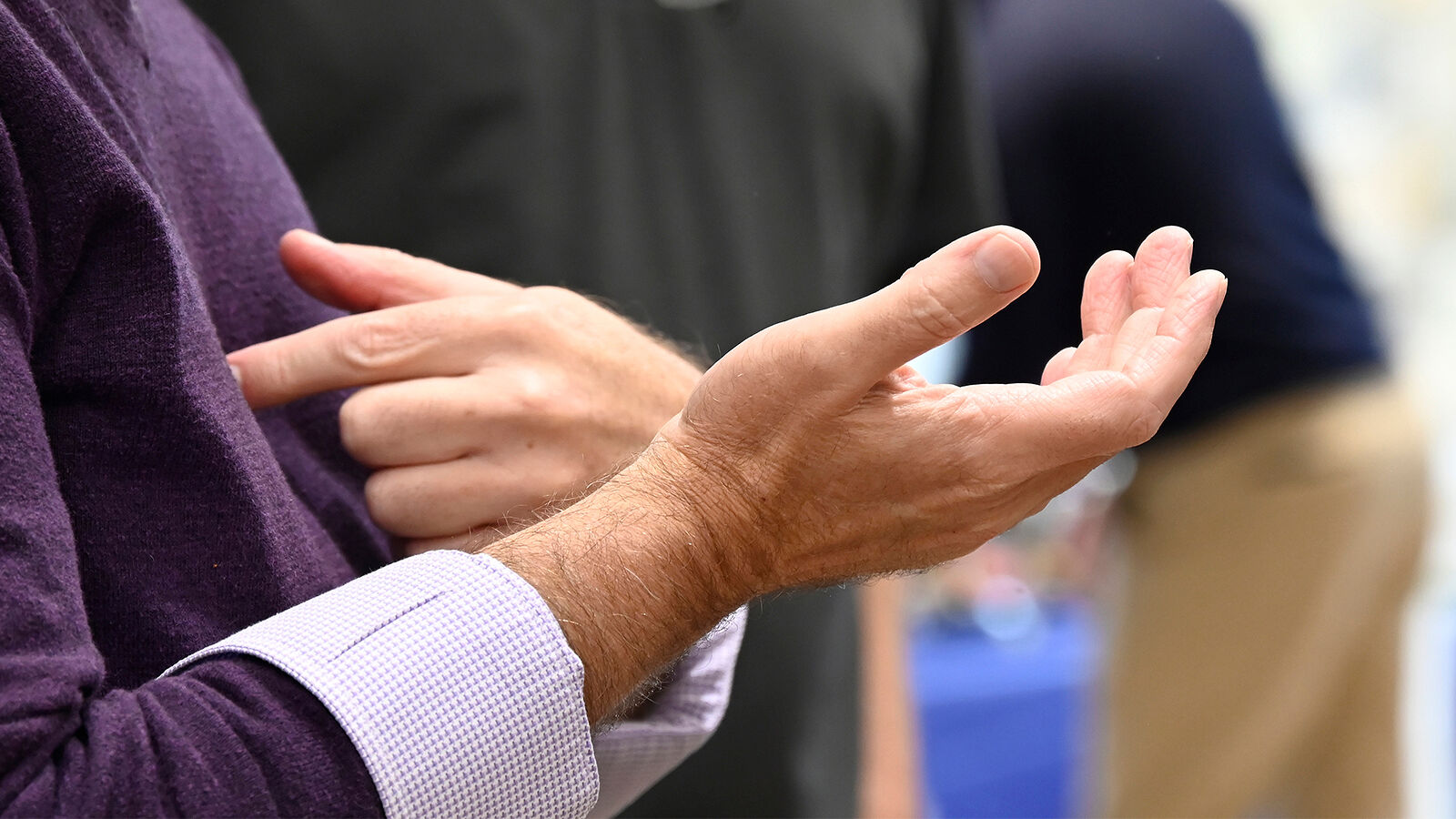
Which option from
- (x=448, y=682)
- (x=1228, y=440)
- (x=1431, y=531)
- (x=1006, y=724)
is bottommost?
(x=1006, y=724)

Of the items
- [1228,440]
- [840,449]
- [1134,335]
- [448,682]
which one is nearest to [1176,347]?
[1134,335]

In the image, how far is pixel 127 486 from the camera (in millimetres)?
430

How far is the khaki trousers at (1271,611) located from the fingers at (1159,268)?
1211 millimetres

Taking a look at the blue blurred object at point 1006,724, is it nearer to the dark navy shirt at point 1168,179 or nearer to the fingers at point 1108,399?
the dark navy shirt at point 1168,179

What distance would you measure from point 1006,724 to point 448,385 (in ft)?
5.62

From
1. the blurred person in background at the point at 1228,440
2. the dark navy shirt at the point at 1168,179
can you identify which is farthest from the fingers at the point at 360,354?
the blurred person in background at the point at 1228,440

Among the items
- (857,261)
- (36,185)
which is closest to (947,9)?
(857,261)

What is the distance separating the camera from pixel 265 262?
58cm

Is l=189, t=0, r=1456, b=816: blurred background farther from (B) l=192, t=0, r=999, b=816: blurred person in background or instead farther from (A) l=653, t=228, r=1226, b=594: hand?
(A) l=653, t=228, r=1226, b=594: hand

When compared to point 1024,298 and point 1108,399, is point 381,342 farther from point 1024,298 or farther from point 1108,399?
point 1024,298

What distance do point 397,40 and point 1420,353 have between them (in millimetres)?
3141

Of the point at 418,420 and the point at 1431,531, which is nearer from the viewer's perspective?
the point at 418,420

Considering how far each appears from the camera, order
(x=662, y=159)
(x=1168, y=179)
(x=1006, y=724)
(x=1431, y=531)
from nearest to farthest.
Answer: (x=662, y=159) → (x=1168, y=179) → (x=1431, y=531) → (x=1006, y=724)

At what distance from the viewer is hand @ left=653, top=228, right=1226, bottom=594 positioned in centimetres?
43
